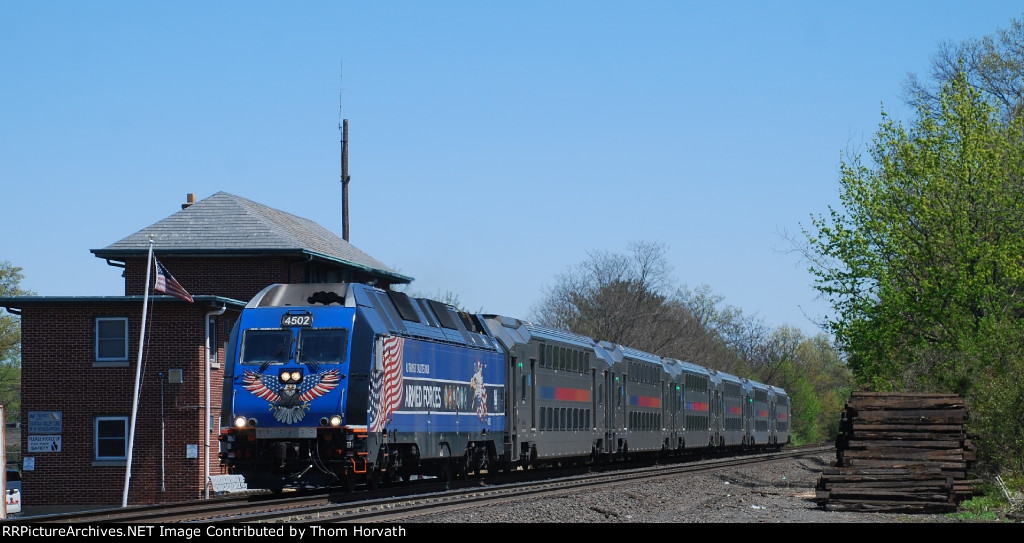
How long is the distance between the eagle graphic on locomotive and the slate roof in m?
11.4

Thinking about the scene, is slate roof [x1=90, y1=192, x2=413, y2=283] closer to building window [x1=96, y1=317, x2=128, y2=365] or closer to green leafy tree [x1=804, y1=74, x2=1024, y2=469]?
building window [x1=96, y1=317, x2=128, y2=365]

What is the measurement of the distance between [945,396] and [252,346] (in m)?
13.9

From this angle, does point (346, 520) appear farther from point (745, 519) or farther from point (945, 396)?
point (945, 396)

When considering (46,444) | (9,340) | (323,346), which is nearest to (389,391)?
(323,346)

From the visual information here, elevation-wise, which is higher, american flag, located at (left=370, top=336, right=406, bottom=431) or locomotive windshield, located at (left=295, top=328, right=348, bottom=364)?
locomotive windshield, located at (left=295, top=328, right=348, bottom=364)

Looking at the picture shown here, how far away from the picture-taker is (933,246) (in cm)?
3644

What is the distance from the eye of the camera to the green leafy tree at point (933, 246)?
35500 millimetres

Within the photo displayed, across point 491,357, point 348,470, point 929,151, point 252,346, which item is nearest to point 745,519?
point 348,470

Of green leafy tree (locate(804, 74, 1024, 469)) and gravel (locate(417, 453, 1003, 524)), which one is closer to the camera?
gravel (locate(417, 453, 1003, 524))

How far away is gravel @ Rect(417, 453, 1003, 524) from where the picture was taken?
1845 centimetres

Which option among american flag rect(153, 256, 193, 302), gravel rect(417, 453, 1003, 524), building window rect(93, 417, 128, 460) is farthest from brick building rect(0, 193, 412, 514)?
gravel rect(417, 453, 1003, 524)

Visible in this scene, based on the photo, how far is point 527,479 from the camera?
3195 centimetres

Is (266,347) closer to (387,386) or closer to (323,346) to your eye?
(323,346)

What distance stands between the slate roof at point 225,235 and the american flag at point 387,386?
57.9 ft
